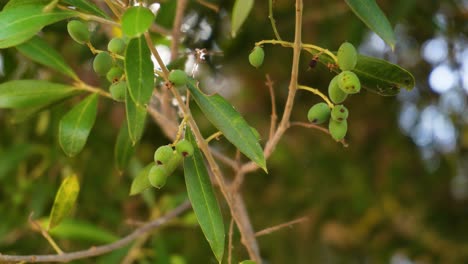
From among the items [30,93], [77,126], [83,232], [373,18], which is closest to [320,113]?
[373,18]

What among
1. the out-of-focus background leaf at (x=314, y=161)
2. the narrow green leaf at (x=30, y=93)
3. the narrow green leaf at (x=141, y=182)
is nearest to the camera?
the narrow green leaf at (x=141, y=182)

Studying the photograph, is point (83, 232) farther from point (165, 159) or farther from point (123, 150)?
point (165, 159)

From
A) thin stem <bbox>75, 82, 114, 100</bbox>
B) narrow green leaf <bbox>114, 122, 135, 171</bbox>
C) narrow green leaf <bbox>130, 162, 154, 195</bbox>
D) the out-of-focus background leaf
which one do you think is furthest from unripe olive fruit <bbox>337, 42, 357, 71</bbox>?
the out-of-focus background leaf

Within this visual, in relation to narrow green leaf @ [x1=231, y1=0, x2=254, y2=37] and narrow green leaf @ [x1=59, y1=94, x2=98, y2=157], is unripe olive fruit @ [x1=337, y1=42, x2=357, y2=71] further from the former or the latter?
narrow green leaf @ [x1=59, y1=94, x2=98, y2=157]

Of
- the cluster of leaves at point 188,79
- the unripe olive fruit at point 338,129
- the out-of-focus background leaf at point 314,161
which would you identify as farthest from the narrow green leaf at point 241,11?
the out-of-focus background leaf at point 314,161

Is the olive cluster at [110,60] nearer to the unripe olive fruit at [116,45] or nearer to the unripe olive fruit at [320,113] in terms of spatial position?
the unripe olive fruit at [116,45]

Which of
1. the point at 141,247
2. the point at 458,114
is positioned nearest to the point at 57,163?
the point at 141,247
